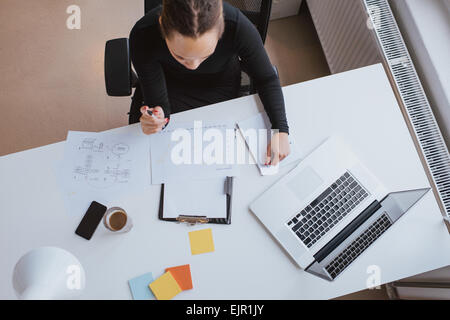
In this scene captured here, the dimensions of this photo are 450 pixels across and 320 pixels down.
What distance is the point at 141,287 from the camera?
2.97 ft

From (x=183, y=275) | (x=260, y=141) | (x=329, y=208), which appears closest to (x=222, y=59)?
(x=260, y=141)

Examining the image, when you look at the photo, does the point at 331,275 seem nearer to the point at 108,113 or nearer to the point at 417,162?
the point at 417,162

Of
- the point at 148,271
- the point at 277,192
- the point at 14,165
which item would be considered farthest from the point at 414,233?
the point at 14,165

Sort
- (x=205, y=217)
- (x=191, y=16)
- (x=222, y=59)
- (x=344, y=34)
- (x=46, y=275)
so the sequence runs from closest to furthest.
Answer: (x=46, y=275)
(x=191, y=16)
(x=205, y=217)
(x=222, y=59)
(x=344, y=34)

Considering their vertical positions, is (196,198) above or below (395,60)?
below

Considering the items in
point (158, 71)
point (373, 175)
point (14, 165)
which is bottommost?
point (373, 175)

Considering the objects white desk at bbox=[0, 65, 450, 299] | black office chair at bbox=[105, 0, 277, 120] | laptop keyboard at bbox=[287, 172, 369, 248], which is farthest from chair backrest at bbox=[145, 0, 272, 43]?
laptop keyboard at bbox=[287, 172, 369, 248]

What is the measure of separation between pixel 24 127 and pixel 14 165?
102 cm

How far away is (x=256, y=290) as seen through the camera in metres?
0.90

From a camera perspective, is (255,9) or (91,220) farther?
(255,9)

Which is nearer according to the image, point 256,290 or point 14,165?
point 256,290

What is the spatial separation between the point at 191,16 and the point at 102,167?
57cm

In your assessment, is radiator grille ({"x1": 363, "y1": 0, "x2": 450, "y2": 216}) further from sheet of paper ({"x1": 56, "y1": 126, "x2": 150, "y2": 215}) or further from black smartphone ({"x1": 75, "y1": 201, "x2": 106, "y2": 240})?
black smartphone ({"x1": 75, "y1": 201, "x2": 106, "y2": 240})

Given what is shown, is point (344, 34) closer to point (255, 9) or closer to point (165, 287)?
point (255, 9)
